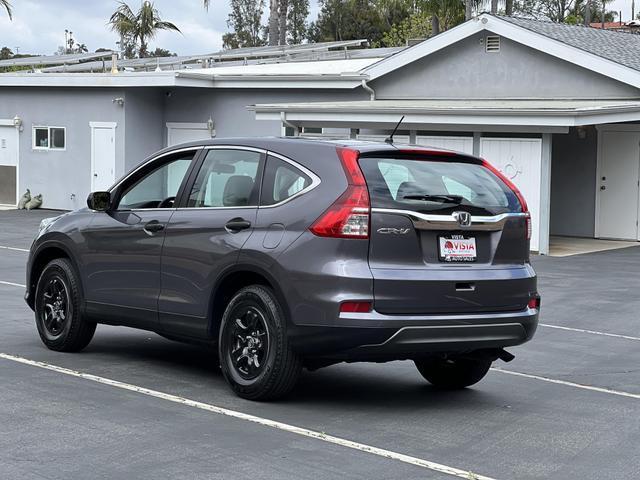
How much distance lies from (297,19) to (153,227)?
75806 mm

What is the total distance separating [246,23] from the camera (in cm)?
8888

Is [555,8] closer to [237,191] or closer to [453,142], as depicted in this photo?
[453,142]

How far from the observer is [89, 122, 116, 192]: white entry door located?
31.9m

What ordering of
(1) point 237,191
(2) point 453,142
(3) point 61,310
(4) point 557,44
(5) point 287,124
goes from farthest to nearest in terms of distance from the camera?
1. (5) point 287,124
2. (4) point 557,44
3. (2) point 453,142
4. (3) point 61,310
5. (1) point 237,191

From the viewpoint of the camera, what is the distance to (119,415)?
24.4 ft

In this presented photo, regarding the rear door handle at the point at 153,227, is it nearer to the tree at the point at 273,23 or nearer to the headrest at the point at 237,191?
the headrest at the point at 237,191

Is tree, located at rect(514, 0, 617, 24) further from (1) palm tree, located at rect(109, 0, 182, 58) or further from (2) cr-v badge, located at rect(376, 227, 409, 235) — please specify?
(2) cr-v badge, located at rect(376, 227, 409, 235)

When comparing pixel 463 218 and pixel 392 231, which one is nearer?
pixel 392 231

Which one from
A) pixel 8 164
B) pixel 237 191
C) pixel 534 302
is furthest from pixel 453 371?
pixel 8 164

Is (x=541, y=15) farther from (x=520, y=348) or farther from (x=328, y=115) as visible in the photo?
(x=520, y=348)

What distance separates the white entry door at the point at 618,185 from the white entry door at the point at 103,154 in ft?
43.0

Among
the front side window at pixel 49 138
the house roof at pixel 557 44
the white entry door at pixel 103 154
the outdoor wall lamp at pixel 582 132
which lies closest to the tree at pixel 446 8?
the house roof at pixel 557 44

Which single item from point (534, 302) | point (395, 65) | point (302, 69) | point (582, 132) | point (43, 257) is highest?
point (302, 69)

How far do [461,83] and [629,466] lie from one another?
21719mm
